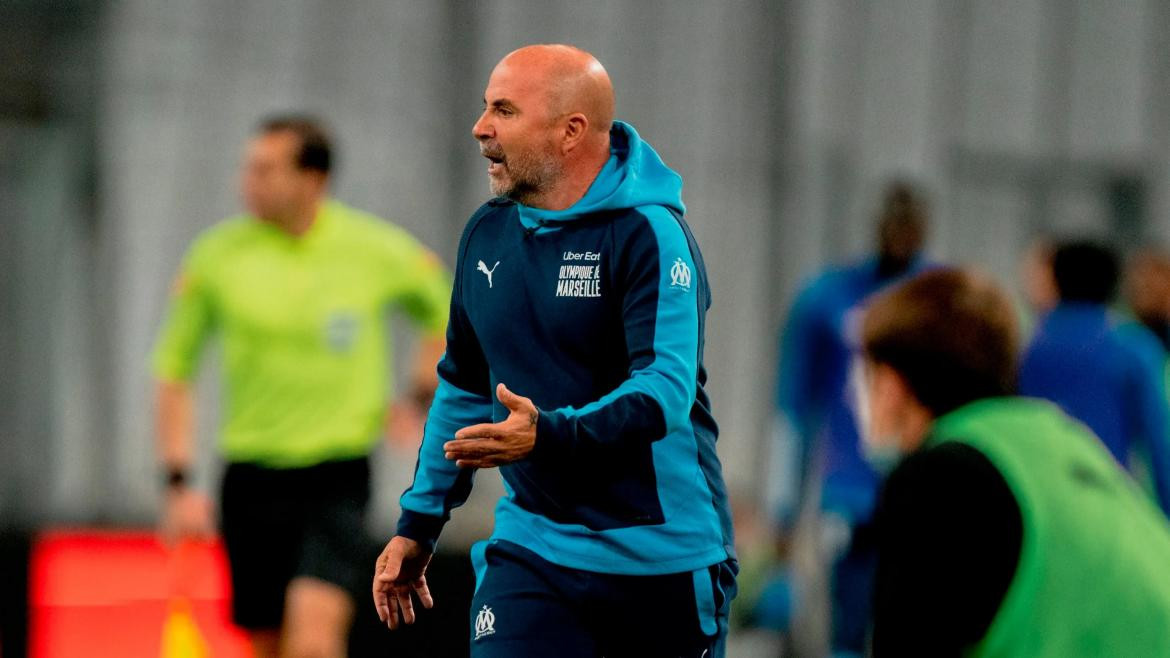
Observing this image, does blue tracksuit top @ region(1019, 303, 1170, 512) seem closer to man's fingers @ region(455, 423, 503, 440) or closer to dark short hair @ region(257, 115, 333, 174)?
dark short hair @ region(257, 115, 333, 174)

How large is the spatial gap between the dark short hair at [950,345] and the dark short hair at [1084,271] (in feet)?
12.8

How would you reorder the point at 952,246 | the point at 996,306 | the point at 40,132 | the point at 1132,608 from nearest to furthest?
the point at 1132,608 → the point at 996,306 → the point at 40,132 → the point at 952,246

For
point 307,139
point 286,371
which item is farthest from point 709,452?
point 307,139

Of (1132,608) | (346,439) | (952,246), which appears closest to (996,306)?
(1132,608)

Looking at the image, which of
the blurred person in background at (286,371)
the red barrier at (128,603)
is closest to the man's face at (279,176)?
the blurred person in background at (286,371)

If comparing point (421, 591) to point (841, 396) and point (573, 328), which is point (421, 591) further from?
point (841, 396)

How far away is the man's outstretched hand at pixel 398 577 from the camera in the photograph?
3227mm

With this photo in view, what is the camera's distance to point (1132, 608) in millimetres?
2268

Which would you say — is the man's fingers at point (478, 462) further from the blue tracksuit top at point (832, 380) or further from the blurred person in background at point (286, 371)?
the blue tracksuit top at point (832, 380)

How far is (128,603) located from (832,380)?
135 inches

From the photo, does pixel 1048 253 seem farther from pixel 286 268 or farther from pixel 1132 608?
pixel 1132 608

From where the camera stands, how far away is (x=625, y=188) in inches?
122

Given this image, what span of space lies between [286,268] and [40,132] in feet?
16.1

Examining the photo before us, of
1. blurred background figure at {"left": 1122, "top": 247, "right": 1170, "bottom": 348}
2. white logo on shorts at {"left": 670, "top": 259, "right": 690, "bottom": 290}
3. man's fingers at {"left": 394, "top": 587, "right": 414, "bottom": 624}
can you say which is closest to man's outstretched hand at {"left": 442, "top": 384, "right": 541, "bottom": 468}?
white logo on shorts at {"left": 670, "top": 259, "right": 690, "bottom": 290}
